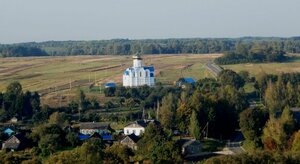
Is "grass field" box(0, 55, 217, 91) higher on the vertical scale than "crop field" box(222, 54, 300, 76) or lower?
lower

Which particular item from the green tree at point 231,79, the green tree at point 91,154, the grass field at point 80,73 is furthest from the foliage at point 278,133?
the grass field at point 80,73

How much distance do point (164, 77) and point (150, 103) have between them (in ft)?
62.6

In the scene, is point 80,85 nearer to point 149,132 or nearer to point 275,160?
point 149,132

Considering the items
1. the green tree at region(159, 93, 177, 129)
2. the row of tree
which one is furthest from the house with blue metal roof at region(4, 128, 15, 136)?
the row of tree

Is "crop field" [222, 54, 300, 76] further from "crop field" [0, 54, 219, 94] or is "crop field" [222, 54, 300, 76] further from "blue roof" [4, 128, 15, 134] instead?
"blue roof" [4, 128, 15, 134]

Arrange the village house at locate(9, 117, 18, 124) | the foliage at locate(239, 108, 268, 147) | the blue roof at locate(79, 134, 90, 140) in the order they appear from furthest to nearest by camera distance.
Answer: the village house at locate(9, 117, 18, 124)
the blue roof at locate(79, 134, 90, 140)
the foliage at locate(239, 108, 268, 147)

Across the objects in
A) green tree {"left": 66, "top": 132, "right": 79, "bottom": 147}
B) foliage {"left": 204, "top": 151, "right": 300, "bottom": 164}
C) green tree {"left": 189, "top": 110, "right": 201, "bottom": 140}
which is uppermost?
foliage {"left": 204, "top": 151, "right": 300, "bottom": 164}

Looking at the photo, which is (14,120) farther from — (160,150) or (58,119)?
(160,150)

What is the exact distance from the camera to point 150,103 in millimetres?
40562

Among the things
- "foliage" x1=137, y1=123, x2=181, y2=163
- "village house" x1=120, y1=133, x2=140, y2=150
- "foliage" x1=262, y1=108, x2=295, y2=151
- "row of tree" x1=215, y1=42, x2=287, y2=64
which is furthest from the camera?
"row of tree" x1=215, y1=42, x2=287, y2=64

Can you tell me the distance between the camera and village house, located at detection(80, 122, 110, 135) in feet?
104

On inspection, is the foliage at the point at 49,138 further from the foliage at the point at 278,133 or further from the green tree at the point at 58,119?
the foliage at the point at 278,133

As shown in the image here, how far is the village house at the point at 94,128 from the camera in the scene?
31.6 m

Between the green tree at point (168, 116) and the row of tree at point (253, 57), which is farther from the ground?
the row of tree at point (253, 57)
